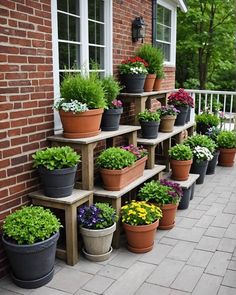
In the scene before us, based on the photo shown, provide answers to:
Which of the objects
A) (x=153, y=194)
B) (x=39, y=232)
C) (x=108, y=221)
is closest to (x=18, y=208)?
(x=39, y=232)

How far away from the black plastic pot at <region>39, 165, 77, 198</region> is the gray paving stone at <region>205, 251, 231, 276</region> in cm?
136

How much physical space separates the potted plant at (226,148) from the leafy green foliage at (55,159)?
383 cm

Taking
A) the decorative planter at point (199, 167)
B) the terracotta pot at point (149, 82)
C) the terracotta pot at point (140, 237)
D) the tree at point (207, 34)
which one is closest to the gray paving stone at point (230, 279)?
the terracotta pot at point (140, 237)

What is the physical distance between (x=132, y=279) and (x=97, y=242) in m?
0.44

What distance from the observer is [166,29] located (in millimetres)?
6988

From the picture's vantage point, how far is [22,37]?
3045 mm

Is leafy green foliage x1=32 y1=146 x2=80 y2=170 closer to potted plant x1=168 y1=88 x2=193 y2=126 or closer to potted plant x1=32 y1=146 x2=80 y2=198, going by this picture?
potted plant x1=32 y1=146 x2=80 y2=198

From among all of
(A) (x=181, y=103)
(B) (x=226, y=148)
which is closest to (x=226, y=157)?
(B) (x=226, y=148)

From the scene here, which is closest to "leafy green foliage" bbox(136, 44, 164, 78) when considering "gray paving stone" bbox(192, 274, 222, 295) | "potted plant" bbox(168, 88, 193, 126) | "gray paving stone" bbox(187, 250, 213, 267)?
"potted plant" bbox(168, 88, 193, 126)

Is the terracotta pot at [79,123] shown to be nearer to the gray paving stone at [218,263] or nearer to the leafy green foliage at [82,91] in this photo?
the leafy green foliage at [82,91]

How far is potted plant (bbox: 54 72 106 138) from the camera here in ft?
10.9

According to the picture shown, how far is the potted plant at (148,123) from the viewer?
4566 mm

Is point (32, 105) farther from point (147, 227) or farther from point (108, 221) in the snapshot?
point (147, 227)

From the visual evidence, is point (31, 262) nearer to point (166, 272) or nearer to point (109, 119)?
point (166, 272)
